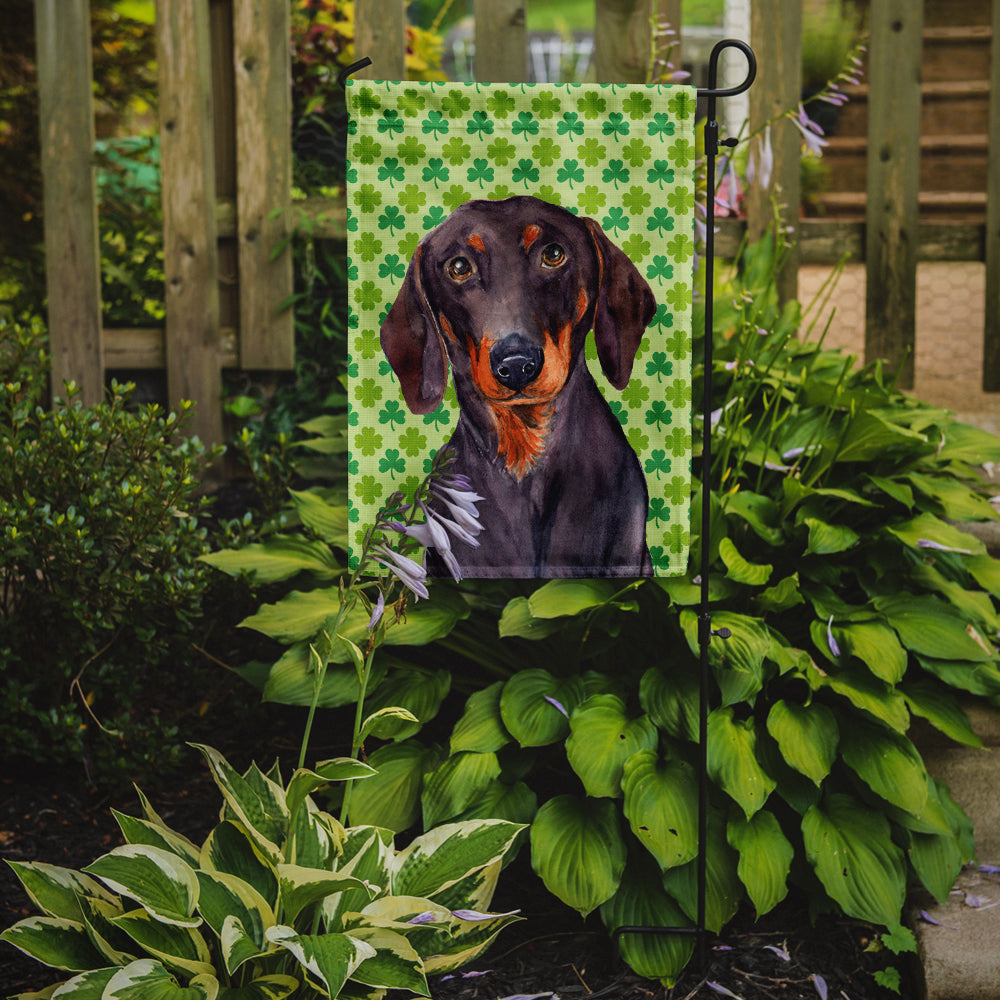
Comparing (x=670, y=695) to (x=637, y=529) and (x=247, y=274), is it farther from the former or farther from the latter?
(x=247, y=274)

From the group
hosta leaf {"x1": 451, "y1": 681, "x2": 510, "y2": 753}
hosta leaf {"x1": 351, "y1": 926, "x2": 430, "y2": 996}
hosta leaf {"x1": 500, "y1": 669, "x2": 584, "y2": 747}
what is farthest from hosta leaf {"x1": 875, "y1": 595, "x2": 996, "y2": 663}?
hosta leaf {"x1": 351, "y1": 926, "x2": 430, "y2": 996}

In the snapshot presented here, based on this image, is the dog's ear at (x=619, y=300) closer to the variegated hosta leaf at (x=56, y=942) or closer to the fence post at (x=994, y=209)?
the variegated hosta leaf at (x=56, y=942)

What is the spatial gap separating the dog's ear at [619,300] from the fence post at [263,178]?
1.84 m

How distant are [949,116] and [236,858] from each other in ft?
20.5

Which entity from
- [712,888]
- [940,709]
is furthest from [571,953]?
[940,709]

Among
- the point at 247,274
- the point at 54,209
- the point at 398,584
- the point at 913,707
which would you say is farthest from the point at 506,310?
the point at 54,209

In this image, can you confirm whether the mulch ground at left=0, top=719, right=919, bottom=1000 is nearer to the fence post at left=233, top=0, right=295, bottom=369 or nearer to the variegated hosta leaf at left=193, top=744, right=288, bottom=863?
the variegated hosta leaf at left=193, top=744, right=288, bottom=863

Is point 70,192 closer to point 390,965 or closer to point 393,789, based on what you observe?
point 393,789

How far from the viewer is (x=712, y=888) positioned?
196 centimetres

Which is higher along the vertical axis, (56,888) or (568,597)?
(568,597)

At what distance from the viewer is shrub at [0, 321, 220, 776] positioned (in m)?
2.29

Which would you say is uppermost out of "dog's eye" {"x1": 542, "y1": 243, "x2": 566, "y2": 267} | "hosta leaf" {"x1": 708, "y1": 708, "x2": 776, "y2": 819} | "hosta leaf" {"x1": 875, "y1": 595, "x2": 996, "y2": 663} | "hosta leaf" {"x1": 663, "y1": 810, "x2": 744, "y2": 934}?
"dog's eye" {"x1": 542, "y1": 243, "x2": 566, "y2": 267}

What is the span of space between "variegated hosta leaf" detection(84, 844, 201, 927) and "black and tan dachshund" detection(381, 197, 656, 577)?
2.11ft

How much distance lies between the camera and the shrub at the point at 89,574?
7.52 ft
